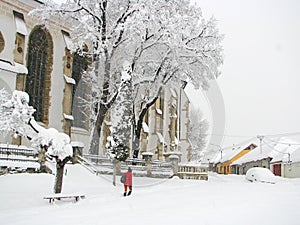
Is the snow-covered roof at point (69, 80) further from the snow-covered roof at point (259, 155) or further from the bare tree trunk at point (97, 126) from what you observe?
the snow-covered roof at point (259, 155)

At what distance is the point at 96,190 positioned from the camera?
16.1 meters

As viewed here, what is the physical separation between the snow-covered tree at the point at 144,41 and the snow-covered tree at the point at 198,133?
32.1m

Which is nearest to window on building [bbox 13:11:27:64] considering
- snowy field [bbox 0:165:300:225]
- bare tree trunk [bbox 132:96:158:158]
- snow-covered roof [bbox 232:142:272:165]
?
bare tree trunk [bbox 132:96:158:158]

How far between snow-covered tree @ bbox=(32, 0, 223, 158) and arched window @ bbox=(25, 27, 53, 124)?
202cm

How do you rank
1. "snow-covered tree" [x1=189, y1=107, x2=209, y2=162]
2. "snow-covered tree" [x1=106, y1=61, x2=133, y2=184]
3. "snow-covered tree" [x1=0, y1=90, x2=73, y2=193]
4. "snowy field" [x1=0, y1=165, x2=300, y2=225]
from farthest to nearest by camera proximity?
"snow-covered tree" [x1=189, y1=107, x2=209, y2=162]
"snow-covered tree" [x1=106, y1=61, x2=133, y2=184]
"snow-covered tree" [x1=0, y1=90, x2=73, y2=193]
"snowy field" [x1=0, y1=165, x2=300, y2=225]

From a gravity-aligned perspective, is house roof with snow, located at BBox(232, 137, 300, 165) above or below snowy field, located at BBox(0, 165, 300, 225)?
above

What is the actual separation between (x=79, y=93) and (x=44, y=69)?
11.8ft

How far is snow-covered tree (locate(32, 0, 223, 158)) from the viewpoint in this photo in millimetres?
21688

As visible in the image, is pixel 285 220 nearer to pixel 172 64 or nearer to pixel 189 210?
pixel 189 210

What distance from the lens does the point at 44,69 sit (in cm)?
2522

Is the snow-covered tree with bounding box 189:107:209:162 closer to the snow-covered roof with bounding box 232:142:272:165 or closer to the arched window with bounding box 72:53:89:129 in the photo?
the snow-covered roof with bounding box 232:142:272:165

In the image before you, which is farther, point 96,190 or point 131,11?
point 131,11

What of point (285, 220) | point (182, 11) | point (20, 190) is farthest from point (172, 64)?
point (285, 220)

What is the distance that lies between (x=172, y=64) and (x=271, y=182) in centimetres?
1000
